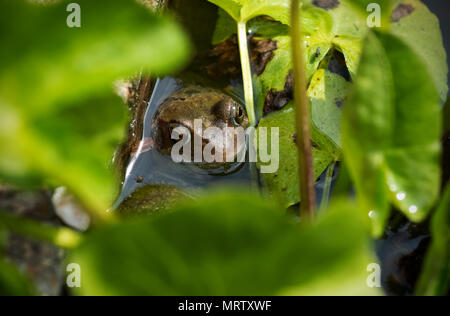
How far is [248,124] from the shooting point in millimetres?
1874

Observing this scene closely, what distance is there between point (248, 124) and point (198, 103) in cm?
22

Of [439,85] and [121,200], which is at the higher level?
[439,85]

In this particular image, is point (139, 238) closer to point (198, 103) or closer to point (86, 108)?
point (86, 108)

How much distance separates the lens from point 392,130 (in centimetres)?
90

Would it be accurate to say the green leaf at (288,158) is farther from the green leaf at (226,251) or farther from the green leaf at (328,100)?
the green leaf at (226,251)

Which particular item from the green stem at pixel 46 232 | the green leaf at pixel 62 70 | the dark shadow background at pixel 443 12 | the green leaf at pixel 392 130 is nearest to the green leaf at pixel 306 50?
the dark shadow background at pixel 443 12

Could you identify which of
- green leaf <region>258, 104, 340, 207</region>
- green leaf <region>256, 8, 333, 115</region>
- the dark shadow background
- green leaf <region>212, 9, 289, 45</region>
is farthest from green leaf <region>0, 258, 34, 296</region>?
the dark shadow background

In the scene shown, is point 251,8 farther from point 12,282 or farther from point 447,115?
point 12,282

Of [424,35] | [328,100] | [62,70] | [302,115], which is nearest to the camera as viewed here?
[62,70]

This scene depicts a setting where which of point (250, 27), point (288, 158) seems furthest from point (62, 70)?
point (250, 27)

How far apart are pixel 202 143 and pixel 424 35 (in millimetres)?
1006

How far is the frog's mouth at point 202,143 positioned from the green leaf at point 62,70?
3.74 feet

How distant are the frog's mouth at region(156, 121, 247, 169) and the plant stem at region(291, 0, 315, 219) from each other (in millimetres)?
740

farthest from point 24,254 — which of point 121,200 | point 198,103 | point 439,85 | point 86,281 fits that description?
point 439,85
